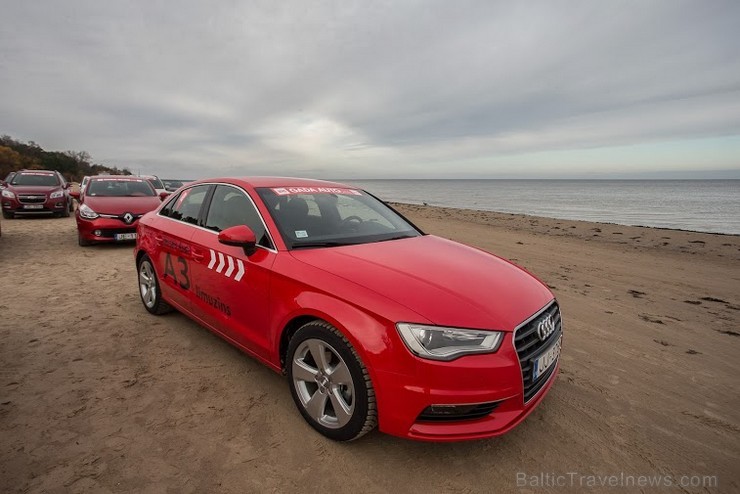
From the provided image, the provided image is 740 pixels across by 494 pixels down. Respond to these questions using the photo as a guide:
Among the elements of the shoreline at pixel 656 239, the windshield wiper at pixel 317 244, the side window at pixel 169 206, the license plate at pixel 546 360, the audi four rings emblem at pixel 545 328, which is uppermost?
the side window at pixel 169 206

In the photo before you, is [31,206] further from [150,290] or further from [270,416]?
[270,416]

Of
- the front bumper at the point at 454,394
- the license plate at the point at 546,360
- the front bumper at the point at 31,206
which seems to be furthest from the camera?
the front bumper at the point at 31,206

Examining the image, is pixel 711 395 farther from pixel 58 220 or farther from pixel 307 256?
pixel 58 220

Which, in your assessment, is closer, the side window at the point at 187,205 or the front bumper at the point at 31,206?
the side window at the point at 187,205

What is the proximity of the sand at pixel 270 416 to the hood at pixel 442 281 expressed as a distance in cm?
86

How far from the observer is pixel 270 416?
2498mm

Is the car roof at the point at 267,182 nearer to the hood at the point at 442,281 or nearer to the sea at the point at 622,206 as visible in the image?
the hood at the point at 442,281

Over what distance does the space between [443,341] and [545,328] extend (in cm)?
76

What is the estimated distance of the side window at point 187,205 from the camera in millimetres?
3619

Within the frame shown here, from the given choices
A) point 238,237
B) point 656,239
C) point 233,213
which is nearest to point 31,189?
point 233,213

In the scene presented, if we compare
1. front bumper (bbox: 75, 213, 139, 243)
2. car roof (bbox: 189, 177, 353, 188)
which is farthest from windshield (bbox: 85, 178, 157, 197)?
car roof (bbox: 189, 177, 353, 188)

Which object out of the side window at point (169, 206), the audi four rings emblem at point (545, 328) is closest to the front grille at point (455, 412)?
the audi four rings emblem at point (545, 328)

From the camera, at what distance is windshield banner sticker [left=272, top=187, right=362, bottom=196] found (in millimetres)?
3130

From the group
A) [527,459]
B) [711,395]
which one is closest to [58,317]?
[527,459]
